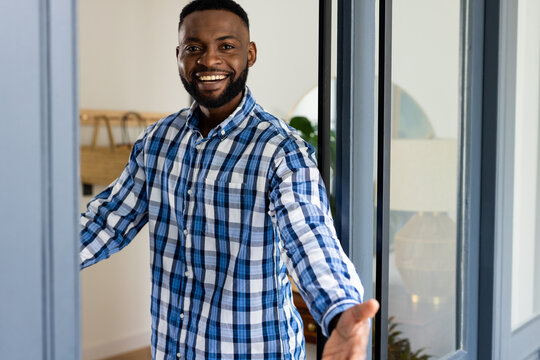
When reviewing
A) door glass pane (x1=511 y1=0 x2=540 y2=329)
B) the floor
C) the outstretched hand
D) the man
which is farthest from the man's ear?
door glass pane (x1=511 y1=0 x2=540 y2=329)

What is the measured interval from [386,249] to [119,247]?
538mm

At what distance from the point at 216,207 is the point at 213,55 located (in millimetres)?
246

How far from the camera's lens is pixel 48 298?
2.01 feet

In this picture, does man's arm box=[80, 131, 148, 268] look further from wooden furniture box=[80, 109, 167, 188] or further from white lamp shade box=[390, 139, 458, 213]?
white lamp shade box=[390, 139, 458, 213]

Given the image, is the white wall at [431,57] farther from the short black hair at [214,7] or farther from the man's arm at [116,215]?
the man's arm at [116,215]

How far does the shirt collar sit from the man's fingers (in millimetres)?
438

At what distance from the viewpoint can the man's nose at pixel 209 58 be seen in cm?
97

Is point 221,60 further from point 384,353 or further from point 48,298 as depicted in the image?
point 384,353

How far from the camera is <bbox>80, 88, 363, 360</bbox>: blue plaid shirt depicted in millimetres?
949

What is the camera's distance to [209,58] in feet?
3.17

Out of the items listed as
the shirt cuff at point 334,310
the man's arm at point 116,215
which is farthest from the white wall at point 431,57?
the shirt cuff at point 334,310

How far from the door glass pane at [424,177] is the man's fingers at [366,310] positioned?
754 mm

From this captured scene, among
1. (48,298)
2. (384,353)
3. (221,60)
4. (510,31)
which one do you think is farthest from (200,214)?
(510,31)

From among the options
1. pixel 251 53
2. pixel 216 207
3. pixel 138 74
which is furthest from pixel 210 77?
pixel 138 74
